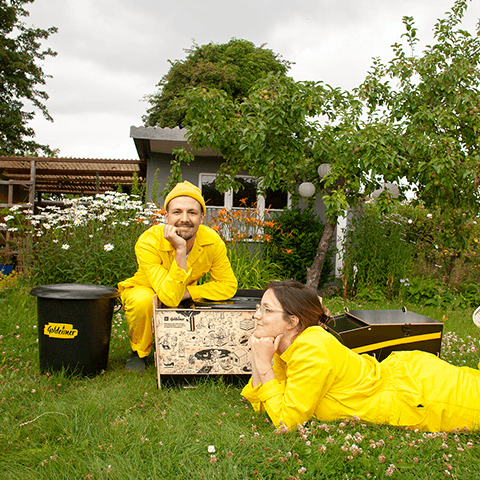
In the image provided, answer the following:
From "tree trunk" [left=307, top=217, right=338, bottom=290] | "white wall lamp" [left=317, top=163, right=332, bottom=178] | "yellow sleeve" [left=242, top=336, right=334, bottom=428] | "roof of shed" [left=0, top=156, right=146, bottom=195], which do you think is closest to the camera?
"yellow sleeve" [left=242, top=336, right=334, bottom=428]

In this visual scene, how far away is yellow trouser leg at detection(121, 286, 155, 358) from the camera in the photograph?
2854 mm

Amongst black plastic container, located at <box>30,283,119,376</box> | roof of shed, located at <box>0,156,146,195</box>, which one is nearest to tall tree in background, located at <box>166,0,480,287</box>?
black plastic container, located at <box>30,283,119,376</box>

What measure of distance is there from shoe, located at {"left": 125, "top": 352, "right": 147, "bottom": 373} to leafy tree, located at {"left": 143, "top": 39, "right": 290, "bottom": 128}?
1742 centimetres

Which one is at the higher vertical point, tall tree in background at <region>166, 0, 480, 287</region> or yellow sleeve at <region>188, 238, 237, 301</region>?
tall tree in background at <region>166, 0, 480, 287</region>

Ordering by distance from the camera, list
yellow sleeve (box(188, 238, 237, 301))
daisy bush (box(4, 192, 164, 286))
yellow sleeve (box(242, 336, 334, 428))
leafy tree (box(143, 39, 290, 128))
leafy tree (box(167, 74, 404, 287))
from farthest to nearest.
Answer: leafy tree (box(143, 39, 290, 128)), leafy tree (box(167, 74, 404, 287)), daisy bush (box(4, 192, 164, 286)), yellow sleeve (box(188, 238, 237, 301)), yellow sleeve (box(242, 336, 334, 428))

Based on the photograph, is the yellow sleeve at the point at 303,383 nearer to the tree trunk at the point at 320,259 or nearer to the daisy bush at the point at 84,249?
the daisy bush at the point at 84,249

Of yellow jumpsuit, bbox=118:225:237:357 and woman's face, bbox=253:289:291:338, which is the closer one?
woman's face, bbox=253:289:291:338

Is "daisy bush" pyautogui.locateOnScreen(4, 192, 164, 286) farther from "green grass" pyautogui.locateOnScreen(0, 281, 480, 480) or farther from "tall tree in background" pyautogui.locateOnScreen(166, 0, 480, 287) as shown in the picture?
"green grass" pyautogui.locateOnScreen(0, 281, 480, 480)

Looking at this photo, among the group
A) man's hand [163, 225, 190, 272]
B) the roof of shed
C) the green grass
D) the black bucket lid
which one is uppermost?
the roof of shed

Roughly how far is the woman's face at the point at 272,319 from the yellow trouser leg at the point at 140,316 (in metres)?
1.09

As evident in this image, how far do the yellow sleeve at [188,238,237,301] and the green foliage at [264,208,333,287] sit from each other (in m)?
4.31

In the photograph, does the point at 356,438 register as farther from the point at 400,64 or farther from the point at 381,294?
the point at 400,64

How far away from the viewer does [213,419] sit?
2148mm

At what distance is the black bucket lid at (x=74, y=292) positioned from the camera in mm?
2652
